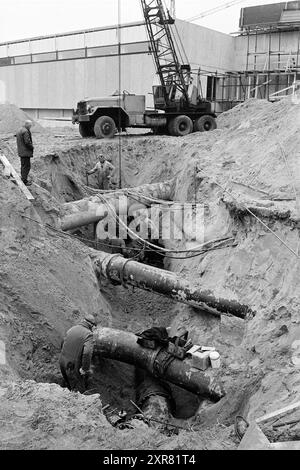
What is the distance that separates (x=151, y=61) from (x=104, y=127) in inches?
405

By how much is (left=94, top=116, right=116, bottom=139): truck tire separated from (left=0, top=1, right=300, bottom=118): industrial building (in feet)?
31.5

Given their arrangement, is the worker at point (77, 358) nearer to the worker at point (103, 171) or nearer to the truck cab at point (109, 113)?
the worker at point (103, 171)

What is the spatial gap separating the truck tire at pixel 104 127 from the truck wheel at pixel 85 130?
98 cm

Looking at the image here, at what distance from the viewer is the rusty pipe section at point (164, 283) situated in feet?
26.3

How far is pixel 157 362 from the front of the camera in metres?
6.79

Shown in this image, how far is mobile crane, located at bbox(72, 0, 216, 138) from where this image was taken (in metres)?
17.3

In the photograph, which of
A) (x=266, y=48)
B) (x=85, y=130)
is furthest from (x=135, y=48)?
(x=85, y=130)

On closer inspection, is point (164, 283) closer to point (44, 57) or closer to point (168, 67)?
point (168, 67)

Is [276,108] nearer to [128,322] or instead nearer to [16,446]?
[128,322]

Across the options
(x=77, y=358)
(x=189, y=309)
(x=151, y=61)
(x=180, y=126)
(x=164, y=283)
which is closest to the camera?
(x=77, y=358)

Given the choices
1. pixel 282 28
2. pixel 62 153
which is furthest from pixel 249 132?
pixel 282 28

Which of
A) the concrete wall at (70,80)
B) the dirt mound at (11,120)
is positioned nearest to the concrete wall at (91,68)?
the concrete wall at (70,80)
